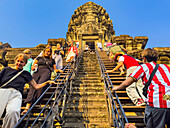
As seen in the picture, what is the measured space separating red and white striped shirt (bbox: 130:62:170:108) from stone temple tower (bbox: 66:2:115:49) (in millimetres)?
13581

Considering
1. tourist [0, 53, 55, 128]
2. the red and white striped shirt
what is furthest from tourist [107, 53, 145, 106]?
tourist [0, 53, 55, 128]

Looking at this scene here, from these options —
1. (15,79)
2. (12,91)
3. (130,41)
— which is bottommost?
(12,91)

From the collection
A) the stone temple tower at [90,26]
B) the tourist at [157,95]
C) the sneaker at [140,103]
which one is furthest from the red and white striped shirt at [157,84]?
the stone temple tower at [90,26]

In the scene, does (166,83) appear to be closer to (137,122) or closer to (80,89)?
(137,122)

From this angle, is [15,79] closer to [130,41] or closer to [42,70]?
[42,70]

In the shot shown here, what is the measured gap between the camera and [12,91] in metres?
1.96

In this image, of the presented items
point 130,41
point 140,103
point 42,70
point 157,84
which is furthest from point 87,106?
point 130,41

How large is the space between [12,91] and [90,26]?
52.5ft

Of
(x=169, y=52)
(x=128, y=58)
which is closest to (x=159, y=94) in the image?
(x=128, y=58)

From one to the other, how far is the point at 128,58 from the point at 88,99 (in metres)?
2.07

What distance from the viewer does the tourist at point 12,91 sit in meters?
1.81

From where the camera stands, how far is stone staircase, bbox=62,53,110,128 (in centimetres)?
292

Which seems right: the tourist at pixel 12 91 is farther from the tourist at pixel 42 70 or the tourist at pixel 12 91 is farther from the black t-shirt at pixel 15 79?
the tourist at pixel 42 70

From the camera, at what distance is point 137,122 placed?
2.77m
